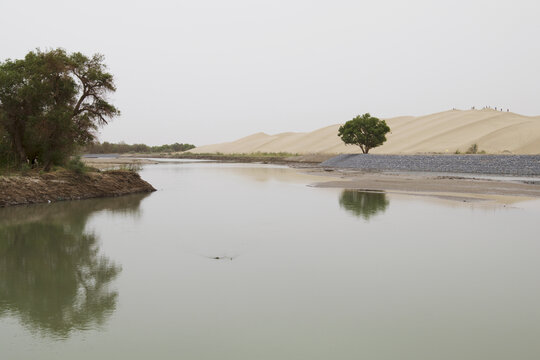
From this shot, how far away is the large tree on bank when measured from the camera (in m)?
23.7

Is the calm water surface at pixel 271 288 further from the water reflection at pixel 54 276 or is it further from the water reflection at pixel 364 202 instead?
the water reflection at pixel 364 202

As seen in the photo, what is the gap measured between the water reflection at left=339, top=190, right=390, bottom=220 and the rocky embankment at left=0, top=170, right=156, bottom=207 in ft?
47.2

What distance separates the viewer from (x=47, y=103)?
81.2ft

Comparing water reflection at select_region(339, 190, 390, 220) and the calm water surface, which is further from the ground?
water reflection at select_region(339, 190, 390, 220)

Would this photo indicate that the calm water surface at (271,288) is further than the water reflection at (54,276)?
No

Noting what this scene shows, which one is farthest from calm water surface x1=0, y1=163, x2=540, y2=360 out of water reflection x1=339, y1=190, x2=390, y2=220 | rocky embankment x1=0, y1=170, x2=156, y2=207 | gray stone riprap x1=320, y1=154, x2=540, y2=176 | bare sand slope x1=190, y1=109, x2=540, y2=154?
bare sand slope x1=190, y1=109, x2=540, y2=154

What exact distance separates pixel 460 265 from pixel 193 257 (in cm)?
677

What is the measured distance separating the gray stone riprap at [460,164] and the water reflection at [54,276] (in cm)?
4577

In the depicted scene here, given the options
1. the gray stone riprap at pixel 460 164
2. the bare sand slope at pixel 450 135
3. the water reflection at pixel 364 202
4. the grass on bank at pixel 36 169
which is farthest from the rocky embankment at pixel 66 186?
the bare sand slope at pixel 450 135

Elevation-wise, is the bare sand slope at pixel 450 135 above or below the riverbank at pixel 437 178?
above

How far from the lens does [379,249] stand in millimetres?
11781

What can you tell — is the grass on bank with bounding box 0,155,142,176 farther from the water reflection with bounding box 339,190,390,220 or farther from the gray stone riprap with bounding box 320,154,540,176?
the gray stone riprap with bounding box 320,154,540,176

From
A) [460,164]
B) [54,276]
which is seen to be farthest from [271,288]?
[460,164]

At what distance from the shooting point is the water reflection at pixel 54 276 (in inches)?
272
